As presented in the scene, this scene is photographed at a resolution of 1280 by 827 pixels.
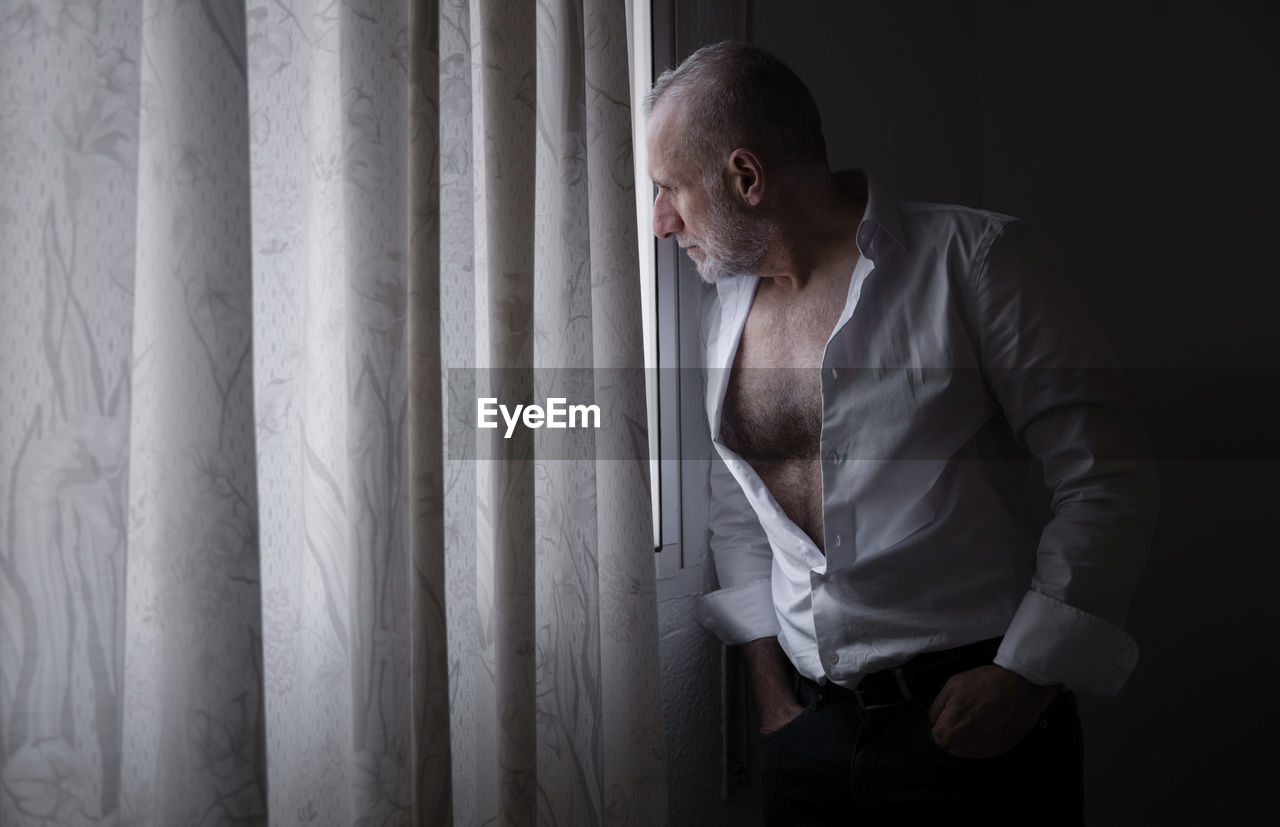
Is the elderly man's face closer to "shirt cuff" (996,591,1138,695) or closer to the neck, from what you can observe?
the neck

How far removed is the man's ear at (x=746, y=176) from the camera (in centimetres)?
113

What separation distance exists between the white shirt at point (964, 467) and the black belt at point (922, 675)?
19 mm

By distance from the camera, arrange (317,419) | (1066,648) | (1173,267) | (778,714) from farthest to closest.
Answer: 1. (1173,267)
2. (778,714)
3. (1066,648)
4. (317,419)

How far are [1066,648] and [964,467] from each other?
0.26m

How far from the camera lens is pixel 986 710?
973 millimetres

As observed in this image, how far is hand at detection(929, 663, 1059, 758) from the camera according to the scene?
0.97 metres

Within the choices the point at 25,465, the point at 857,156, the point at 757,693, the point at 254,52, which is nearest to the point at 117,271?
the point at 25,465

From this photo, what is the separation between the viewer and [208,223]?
670 mm

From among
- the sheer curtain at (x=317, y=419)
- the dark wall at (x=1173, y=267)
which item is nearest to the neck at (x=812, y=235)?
the sheer curtain at (x=317, y=419)

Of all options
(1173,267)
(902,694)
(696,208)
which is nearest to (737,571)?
(902,694)

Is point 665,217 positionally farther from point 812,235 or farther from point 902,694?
point 902,694

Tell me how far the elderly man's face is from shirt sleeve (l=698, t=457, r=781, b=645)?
1.22 ft

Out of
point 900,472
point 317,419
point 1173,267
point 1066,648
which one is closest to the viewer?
point 317,419

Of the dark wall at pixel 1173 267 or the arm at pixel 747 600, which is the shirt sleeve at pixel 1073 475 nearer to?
the arm at pixel 747 600
